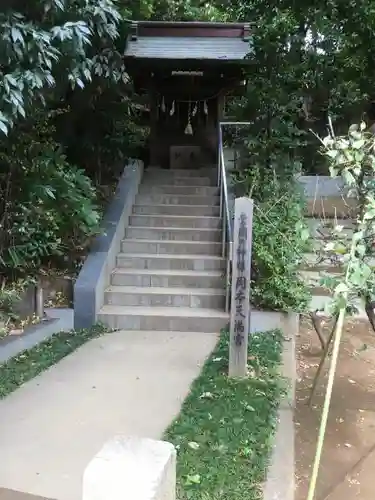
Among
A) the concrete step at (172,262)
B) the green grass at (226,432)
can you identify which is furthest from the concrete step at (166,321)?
the green grass at (226,432)

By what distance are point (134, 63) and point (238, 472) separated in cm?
891

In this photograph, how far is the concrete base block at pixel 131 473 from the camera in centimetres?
178

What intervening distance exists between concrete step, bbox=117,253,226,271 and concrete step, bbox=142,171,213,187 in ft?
7.74

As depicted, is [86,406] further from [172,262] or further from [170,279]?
[172,262]

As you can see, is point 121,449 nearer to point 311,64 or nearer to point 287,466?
point 287,466

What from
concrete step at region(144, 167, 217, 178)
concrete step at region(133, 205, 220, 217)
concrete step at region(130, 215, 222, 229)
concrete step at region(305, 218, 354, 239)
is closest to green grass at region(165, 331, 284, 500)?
concrete step at region(305, 218, 354, 239)

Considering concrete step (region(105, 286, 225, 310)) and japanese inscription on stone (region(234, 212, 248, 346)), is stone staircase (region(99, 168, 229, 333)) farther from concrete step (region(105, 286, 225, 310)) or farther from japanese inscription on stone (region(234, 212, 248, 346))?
japanese inscription on stone (region(234, 212, 248, 346))

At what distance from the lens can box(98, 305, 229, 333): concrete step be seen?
21.3ft

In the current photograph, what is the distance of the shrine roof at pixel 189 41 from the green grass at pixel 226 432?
6875 mm

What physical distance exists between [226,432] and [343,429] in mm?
1135

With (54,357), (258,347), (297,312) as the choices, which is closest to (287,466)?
(258,347)

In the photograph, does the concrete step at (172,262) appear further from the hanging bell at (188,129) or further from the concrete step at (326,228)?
the hanging bell at (188,129)

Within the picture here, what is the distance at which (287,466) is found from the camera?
3420mm

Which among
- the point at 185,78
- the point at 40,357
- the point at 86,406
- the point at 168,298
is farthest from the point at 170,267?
the point at 185,78
